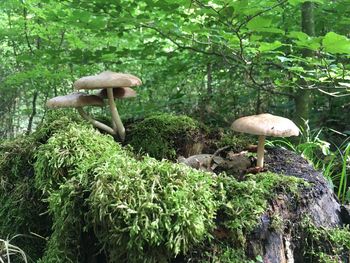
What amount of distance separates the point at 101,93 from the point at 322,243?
78.5 inches

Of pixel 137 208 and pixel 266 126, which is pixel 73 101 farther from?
pixel 266 126

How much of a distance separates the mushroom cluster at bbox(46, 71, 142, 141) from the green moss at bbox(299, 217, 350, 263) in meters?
1.49

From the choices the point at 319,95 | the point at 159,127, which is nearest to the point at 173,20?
the point at 159,127

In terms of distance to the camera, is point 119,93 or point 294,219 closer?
point 294,219

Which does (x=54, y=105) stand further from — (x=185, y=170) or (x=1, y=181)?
(x=185, y=170)

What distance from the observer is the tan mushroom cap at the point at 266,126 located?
208cm

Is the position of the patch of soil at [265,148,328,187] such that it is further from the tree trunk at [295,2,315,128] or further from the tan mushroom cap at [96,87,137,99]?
the tree trunk at [295,2,315,128]

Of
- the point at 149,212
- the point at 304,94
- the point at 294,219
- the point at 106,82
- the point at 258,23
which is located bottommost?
the point at 294,219

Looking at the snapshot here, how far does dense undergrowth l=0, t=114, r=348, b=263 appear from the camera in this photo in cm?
155

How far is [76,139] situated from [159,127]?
903mm

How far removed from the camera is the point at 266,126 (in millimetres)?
2094

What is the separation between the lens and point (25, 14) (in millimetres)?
7660

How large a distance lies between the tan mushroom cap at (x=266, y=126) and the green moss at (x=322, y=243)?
1.73ft

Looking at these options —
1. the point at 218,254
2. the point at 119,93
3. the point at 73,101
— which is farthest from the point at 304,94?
the point at 218,254
